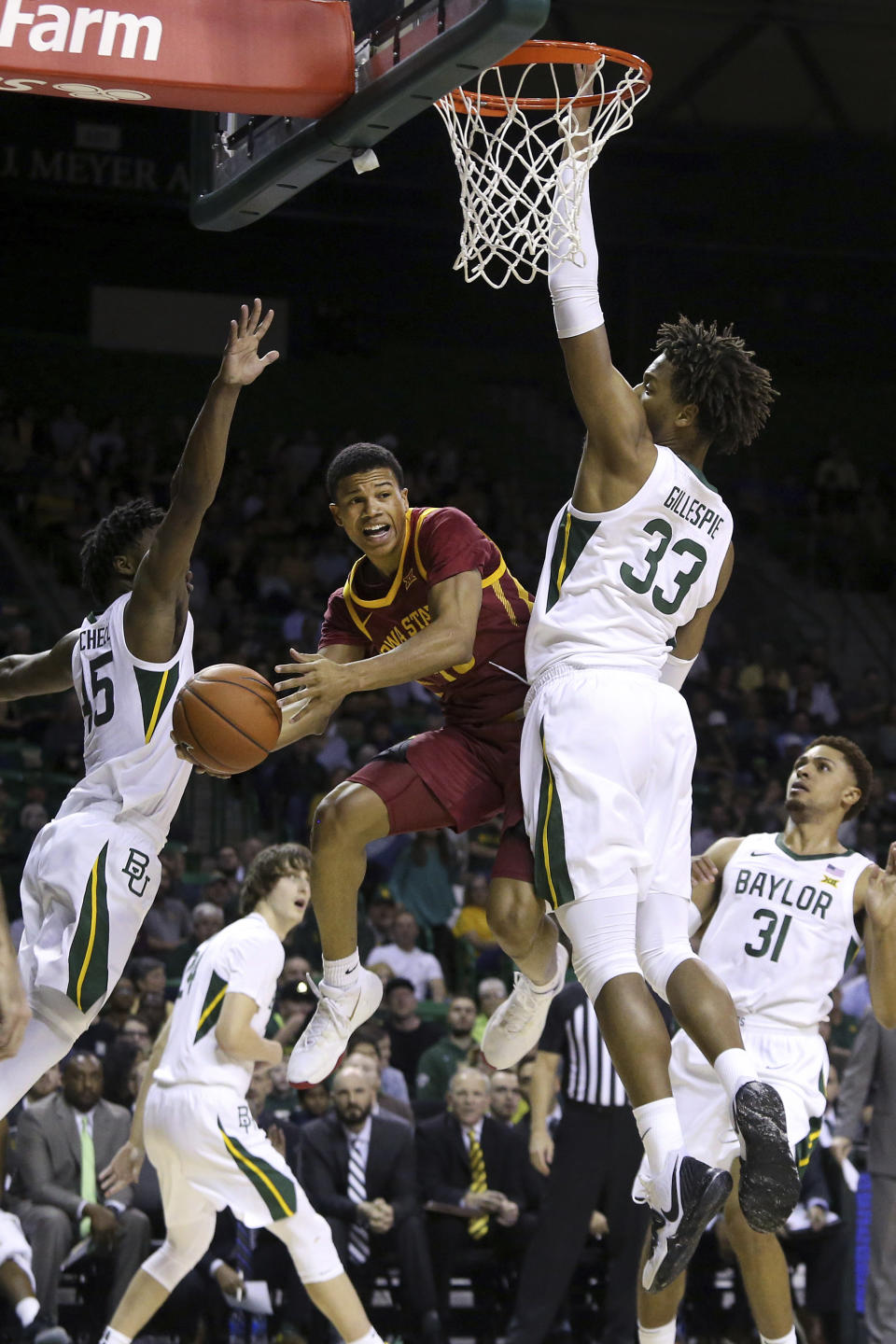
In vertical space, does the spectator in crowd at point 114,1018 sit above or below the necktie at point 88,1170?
above

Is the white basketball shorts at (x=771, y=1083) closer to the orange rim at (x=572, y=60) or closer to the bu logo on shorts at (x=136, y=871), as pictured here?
the bu logo on shorts at (x=136, y=871)

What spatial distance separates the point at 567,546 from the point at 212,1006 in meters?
3.32

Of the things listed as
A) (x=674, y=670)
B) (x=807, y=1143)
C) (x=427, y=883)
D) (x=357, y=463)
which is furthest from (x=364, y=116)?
(x=427, y=883)

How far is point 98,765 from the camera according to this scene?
5.50m

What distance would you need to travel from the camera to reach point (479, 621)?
208 inches

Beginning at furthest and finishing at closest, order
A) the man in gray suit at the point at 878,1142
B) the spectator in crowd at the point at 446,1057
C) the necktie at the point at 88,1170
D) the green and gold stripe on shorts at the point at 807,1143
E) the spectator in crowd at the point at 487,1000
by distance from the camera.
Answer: the spectator in crowd at the point at 487,1000
the spectator in crowd at the point at 446,1057
the necktie at the point at 88,1170
the man in gray suit at the point at 878,1142
the green and gold stripe on shorts at the point at 807,1143

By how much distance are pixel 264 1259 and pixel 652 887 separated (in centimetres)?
470

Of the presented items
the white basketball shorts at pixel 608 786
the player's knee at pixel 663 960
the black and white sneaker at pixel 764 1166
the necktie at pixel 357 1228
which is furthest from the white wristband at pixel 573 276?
the necktie at pixel 357 1228

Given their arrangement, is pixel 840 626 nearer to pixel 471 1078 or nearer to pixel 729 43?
pixel 729 43

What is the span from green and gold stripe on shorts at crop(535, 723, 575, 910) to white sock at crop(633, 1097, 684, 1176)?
565 millimetres

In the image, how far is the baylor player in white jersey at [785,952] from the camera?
6.39 metres

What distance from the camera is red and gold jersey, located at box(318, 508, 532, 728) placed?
17.0ft

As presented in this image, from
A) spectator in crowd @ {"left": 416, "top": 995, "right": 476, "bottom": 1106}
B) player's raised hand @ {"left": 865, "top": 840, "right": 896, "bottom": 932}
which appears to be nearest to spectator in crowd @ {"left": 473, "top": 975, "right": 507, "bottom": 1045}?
spectator in crowd @ {"left": 416, "top": 995, "right": 476, "bottom": 1106}

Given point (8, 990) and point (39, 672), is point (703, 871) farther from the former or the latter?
point (8, 990)
